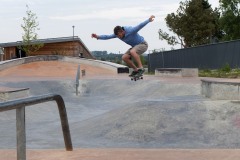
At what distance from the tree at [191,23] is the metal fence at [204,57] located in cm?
1505

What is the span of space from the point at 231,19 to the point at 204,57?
1121 inches

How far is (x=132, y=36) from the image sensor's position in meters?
9.63

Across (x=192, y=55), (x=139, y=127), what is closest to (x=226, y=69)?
(x=192, y=55)

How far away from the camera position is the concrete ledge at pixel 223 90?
39.5ft

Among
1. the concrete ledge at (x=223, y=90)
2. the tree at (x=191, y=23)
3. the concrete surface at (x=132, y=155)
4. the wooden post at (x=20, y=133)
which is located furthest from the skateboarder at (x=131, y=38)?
the tree at (x=191, y=23)

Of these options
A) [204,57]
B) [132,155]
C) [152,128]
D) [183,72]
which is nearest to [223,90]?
[152,128]

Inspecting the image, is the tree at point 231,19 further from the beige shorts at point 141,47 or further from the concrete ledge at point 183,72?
the beige shorts at point 141,47

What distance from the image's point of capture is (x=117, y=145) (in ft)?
29.6

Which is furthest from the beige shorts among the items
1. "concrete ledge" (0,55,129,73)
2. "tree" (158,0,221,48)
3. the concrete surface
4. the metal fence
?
"tree" (158,0,221,48)

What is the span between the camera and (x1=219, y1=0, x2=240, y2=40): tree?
56.2 meters

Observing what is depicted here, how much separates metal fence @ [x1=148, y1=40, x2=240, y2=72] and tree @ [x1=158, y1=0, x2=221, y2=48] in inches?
593

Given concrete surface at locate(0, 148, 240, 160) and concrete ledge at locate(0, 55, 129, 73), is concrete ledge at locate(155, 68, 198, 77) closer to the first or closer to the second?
concrete ledge at locate(0, 55, 129, 73)

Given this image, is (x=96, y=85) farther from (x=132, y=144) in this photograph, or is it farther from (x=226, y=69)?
(x=132, y=144)

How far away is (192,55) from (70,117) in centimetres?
1973
